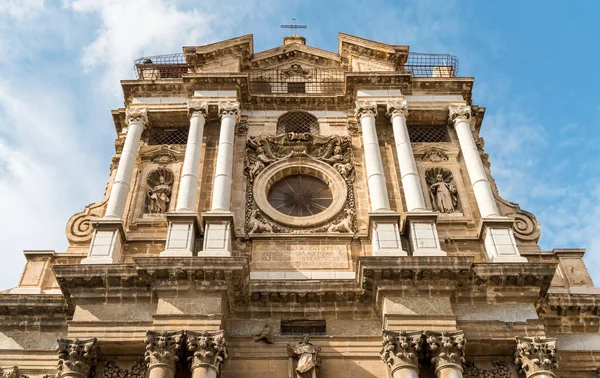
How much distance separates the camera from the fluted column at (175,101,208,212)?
16281 millimetres

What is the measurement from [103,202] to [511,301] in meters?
10.9

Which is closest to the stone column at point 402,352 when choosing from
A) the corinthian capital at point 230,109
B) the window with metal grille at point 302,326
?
the window with metal grille at point 302,326

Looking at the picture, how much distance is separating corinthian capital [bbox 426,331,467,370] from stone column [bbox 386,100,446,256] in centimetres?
222

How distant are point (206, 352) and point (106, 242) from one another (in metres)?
4.21

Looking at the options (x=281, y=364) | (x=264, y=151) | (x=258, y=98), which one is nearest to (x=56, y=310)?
(x=281, y=364)

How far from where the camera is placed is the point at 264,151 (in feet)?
61.5

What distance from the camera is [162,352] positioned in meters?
12.8

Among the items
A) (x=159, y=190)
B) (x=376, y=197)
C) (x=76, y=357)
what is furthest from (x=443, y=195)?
(x=76, y=357)

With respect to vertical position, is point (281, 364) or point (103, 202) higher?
point (103, 202)

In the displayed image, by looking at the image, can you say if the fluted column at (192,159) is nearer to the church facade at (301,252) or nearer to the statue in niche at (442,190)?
the church facade at (301,252)

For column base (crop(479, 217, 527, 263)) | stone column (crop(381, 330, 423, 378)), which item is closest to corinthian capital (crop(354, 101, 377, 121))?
column base (crop(479, 217, 527, 263))

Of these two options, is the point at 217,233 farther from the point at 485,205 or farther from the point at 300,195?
the point at 485,205

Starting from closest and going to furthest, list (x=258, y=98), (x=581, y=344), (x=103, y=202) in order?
(x=581, y=344), (x=103, y=202), (x=258, y=98)

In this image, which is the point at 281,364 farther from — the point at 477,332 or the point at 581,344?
the point at 581,344
